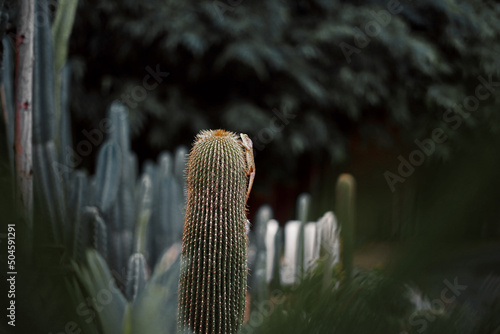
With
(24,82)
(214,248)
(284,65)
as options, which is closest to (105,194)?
(24,82)

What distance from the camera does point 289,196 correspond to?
642 centimetres

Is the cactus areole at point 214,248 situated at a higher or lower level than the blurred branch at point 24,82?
lower

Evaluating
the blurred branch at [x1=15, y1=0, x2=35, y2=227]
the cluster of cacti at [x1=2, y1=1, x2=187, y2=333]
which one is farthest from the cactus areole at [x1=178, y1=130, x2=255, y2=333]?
the blurred branch at [x1=15, y1=0, x2=35, y2=227]

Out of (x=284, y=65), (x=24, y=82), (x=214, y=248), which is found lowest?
(x=214, y=248)

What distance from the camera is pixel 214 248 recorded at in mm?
813

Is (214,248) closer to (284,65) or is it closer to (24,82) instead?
(24,82)

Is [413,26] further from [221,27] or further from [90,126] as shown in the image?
A: [90,126]

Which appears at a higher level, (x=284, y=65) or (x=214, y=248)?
(x=284, y=65)

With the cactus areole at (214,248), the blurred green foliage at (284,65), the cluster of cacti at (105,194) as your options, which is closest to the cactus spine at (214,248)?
the cactus areole at (214,248)

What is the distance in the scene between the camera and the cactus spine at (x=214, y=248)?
0.81 metres

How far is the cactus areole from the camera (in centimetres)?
81

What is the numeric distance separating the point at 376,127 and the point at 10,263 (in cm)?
597

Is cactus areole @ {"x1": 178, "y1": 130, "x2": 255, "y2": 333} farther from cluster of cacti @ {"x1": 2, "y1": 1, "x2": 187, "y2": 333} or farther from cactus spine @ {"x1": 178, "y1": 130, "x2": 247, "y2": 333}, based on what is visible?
cluster of cacti @ {"x1": 2, "y1": 1, "x2": 187, "y2": 333}

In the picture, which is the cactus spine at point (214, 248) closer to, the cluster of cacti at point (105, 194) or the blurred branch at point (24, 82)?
the cluster of cacti at point (105, 194)
